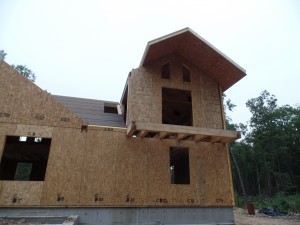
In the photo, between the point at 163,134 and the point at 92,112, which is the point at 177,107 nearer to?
the point at 163,134

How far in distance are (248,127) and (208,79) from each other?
45978 millimetres

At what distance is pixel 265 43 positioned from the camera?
189 metres

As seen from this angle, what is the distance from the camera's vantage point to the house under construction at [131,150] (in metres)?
9.65

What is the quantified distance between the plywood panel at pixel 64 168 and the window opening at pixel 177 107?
576cm

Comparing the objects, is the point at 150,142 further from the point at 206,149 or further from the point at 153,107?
the point at 206,149

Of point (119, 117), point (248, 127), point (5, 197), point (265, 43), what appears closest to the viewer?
point (5, 197)

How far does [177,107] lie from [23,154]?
31.3 ft

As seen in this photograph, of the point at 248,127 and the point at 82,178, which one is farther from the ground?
the point at 248,127

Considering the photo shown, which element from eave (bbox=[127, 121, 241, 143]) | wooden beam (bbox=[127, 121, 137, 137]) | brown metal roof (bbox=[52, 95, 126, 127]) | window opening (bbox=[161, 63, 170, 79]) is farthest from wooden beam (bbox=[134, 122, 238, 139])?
window opening (bbox=[161, 63, 170, 79])

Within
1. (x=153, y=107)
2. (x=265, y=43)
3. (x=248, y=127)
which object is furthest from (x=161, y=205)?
(x=265, y=43)

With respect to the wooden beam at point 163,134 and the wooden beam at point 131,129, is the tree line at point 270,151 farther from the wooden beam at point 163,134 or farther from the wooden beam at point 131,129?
the wooden beam at point 131,129

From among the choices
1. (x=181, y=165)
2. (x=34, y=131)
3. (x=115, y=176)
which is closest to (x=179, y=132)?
(x=115, y=176)

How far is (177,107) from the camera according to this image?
15.1 m

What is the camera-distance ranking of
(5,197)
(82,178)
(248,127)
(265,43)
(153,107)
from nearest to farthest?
(5,197), (82,178), (153,107), (248,127), (265,43)
